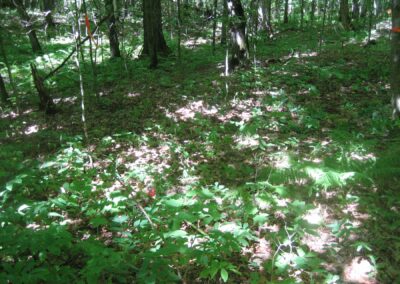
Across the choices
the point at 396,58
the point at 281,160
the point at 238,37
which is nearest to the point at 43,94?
the point at 238,37

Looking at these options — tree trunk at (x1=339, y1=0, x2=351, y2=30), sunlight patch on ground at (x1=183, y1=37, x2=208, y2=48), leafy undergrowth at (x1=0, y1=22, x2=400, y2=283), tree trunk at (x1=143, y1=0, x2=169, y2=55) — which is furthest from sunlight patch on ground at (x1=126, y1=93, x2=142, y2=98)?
tree trunk at (x1=339, y1=0, x2=351, y2=30)

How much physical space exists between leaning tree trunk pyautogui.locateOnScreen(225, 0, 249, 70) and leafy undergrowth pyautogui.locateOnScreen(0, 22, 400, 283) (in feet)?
1.96

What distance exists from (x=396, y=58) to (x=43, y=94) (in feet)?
26.7

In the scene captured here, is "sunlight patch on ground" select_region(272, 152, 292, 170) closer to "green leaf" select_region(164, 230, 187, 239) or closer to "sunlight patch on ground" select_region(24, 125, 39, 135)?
"green leaf" select_region(164, 230, 187, 239)

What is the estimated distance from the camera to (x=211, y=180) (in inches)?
200

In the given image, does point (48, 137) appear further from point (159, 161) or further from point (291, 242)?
point (291, 242)

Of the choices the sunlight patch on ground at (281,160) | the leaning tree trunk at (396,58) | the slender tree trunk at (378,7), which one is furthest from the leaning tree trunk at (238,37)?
the slender tree trunk at (378,7)

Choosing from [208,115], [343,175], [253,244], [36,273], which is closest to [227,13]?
[208,115]

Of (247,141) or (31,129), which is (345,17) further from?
(31,129)

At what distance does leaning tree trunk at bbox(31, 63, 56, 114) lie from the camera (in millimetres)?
8250

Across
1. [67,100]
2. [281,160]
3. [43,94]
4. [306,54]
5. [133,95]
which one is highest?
[306,54]

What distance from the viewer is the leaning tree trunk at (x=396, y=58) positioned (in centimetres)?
570

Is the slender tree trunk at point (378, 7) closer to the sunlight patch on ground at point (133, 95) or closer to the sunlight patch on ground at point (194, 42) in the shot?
the sunlight patch on ground at point (194, 42)

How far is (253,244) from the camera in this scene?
367 centimetres
